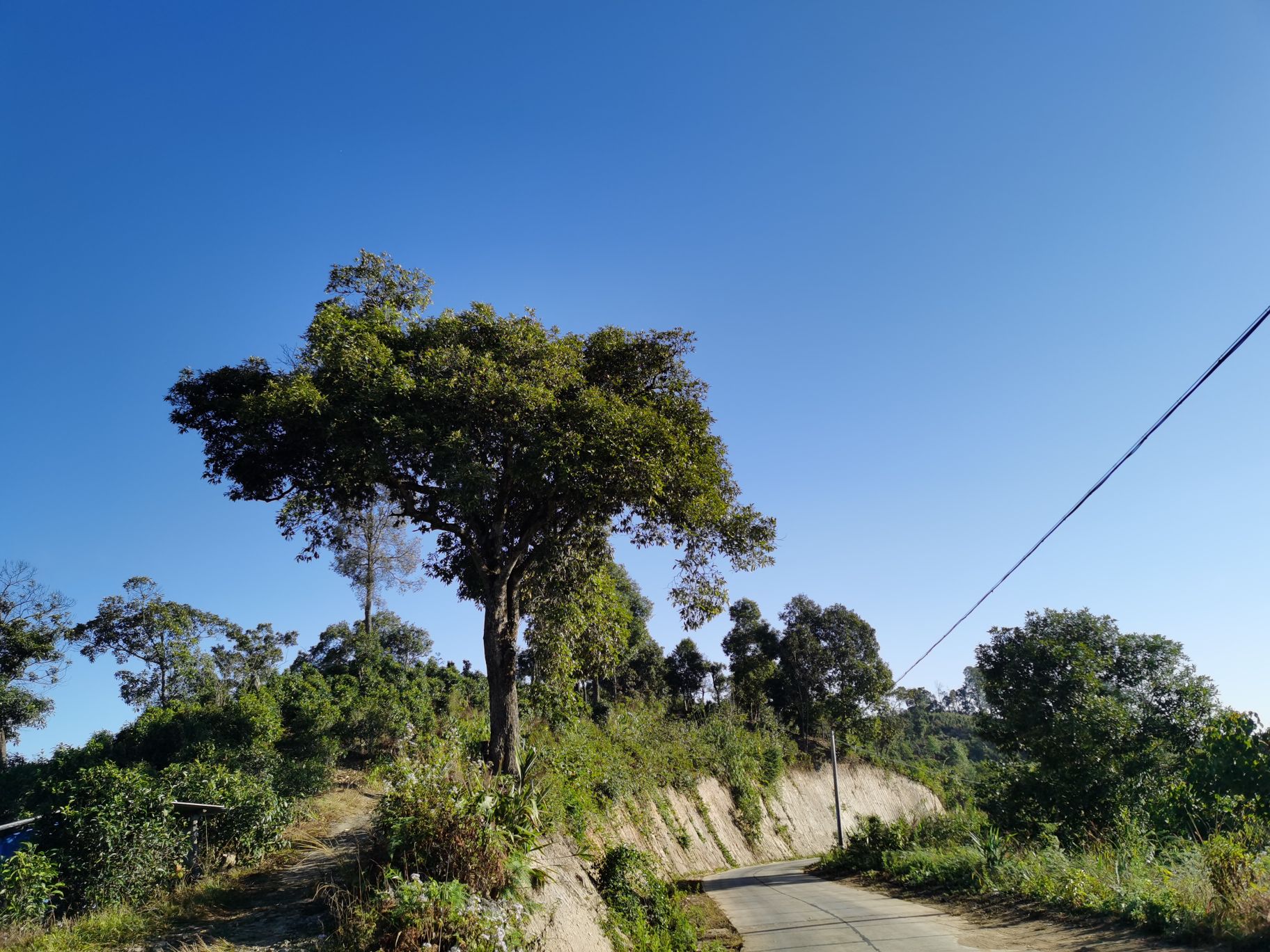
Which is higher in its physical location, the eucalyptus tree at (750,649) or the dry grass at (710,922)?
the eucalyptus tree at (750,649)

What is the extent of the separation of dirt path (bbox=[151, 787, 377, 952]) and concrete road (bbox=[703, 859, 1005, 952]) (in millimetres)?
8070

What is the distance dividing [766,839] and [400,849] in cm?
3508

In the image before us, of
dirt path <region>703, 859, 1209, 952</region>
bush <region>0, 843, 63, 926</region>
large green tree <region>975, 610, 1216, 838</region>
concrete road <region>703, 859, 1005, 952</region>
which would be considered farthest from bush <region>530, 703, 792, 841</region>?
large green tree <region>975, 610, 1216, 838</region>

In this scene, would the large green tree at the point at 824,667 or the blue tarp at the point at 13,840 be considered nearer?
the blue tarp at the point at 13,840

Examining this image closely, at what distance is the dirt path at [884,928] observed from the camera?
407 inches

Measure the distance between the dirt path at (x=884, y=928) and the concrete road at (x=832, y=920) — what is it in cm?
2

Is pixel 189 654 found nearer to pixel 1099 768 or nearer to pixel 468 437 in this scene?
pixel 468 437

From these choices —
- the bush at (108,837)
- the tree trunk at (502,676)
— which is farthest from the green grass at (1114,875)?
the bush at (108,837)

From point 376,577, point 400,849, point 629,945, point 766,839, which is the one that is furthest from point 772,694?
point 400,849

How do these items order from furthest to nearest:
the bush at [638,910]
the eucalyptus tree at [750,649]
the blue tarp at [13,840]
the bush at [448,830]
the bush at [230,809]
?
Answer: 1. the eucalyptus tree at [750,649]
2. the bush at [230,809]
3. the bush at [638,910]
4. the blue tarp at [13,840]
5. the bush at [448,830]

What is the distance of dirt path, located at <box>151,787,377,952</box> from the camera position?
26.6 ft

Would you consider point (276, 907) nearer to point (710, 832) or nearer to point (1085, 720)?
point (1085, 720)

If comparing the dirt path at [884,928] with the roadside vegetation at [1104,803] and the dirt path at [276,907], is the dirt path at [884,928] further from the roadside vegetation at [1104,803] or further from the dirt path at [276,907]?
the dirt path at [276,907]

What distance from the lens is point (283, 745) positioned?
24875 millimetres
